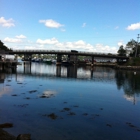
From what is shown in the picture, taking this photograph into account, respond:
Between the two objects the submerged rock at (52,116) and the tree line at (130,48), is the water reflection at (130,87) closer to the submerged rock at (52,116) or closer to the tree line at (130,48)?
the submerged rock at (52,116)

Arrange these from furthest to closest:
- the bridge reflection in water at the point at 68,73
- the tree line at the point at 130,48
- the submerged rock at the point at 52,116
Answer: the tree line at the point at 130,48 → the bridge reflection in water at the point at 68,73 → the submerged rock at the point at 52,116

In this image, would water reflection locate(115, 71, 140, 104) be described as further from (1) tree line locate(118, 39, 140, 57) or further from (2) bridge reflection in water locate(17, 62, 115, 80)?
(1) tree line locate(118, 39, 140, 57)

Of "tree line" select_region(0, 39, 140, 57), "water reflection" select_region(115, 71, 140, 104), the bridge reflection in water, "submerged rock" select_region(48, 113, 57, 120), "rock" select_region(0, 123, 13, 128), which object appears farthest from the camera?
"tree line" select_region(0, 39, 140, 57)

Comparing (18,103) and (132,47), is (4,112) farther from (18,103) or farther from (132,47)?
(132,47)

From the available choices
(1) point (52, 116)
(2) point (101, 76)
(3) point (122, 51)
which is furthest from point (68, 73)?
(3) point (122, 51)

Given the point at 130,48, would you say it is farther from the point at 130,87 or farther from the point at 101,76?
the point at 130,87

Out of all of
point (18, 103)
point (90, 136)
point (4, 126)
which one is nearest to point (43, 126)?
point (4, 126)

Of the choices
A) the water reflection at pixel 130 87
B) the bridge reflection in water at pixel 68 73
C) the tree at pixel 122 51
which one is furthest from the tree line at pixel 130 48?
the water reflection at pixel 130 87

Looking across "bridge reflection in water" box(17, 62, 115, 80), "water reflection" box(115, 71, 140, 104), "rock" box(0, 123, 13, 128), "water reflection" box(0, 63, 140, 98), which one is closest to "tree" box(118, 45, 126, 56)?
"bridge reflection in water" box(17, 62, 115, 80)

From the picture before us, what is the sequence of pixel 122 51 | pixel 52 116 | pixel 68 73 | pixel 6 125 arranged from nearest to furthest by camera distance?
pixel 6 125, pixel 52 116, pixel 68 73, pixel 122 51

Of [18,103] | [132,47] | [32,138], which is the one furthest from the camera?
[132,47]

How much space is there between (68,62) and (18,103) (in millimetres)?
163782

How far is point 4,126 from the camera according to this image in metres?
17.4

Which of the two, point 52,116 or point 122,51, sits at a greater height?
point 122,51
